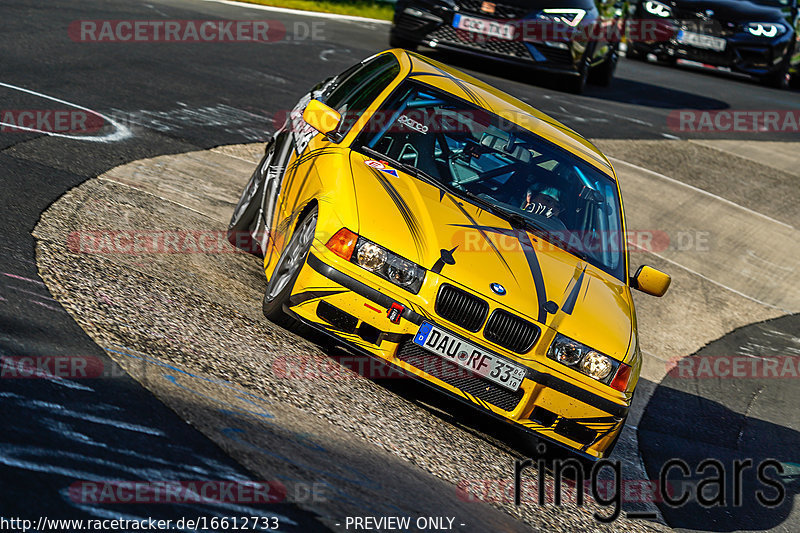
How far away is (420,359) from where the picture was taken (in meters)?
5.18

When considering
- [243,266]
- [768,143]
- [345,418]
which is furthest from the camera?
[768,143]

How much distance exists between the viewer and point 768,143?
1598 cm

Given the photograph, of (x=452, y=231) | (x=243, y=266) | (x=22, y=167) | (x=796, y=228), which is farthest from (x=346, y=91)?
(x=796, y=228)

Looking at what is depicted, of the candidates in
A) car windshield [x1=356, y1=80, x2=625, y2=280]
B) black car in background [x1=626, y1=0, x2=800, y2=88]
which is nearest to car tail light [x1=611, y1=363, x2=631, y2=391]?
car windshield [x1=356, y1=80, x2=625, y2=280]

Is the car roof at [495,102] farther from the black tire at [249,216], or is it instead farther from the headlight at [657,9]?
the headlight at [657,9]

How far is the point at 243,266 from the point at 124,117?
340 cm

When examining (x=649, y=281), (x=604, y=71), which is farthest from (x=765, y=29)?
(x=649, y=281)

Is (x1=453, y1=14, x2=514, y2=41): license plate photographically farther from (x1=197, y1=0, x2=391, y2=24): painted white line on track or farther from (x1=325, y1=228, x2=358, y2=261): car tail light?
(x1=325, y1=228, x2=358, y2=261): car tail light

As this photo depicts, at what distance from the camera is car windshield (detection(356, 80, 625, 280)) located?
20.1ft

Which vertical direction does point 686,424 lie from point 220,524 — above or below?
below

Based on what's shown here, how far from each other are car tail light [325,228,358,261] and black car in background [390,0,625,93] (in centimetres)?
1021

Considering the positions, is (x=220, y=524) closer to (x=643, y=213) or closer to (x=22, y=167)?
(x=22, y=167)

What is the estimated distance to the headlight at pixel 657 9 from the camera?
63.9ft


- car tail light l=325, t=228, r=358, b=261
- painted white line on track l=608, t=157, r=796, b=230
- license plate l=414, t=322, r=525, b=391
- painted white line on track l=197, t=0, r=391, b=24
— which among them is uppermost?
car tail light l=325, t=228, r=358, b=261
